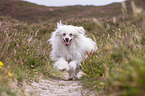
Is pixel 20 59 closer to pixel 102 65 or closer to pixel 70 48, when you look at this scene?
pixel 102 65

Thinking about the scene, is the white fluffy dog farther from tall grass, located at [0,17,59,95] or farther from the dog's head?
tall grass, located at [0,17,59,95]

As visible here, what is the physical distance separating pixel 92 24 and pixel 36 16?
704 inches

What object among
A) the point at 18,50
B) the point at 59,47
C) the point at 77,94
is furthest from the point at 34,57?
the point at 77,94

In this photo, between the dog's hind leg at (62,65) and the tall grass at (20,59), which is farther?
the dog's hind leg at (62,65)

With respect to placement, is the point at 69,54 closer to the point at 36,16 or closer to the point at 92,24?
the point at 92,24

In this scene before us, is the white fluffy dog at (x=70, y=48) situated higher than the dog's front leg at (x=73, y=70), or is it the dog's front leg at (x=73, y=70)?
the white fluffy dog at (x=70, y=48)

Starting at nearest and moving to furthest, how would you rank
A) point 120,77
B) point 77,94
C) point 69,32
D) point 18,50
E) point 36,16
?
1. point 120,77
2. point 77,94
3. point 18,50
4. point 69,32
5. point 36,16

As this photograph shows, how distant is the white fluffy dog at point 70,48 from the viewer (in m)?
5.77

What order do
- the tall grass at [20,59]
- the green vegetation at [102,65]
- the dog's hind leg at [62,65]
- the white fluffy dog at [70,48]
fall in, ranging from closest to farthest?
the green vegetation at [102,65] → the tall grass at [20,59] → the dog's hind leg at [62,65] → the white fluffy dog at [70,48]

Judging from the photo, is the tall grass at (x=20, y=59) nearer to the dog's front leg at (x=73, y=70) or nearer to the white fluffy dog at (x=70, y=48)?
the white fluffy dog at (x=70, y=48)

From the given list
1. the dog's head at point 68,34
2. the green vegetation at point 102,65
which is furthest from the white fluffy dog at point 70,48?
the green vegetation at point 102,65

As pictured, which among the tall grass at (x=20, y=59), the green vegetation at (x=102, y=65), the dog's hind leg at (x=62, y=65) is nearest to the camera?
the green vegetation at (x=102, y=65)

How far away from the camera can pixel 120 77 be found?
1.98m

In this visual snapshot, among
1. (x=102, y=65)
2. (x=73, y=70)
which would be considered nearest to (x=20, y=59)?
(x=102, y=65)
